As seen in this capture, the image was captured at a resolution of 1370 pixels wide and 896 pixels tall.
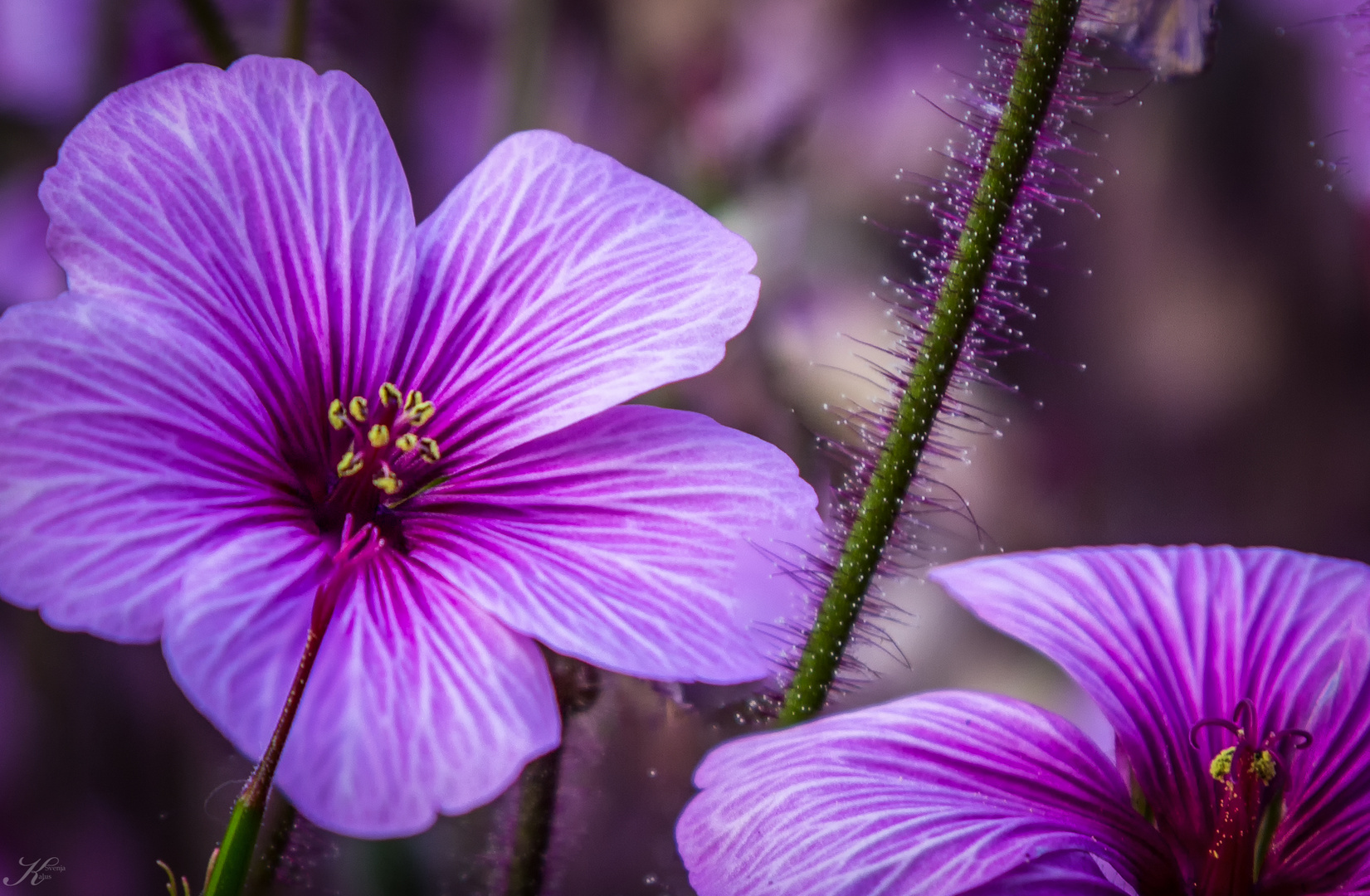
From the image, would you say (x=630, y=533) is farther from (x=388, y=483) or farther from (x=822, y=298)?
(x=822, y=298)

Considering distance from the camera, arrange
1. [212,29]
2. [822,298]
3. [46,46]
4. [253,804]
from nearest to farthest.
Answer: [253,804] → [212,29] → [46,46] → [822,298]

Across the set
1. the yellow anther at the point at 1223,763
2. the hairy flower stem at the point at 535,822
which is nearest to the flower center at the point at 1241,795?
the yellow anther at the point at 1223,763

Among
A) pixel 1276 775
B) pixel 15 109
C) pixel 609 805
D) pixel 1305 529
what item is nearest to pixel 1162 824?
pixel 1276 775

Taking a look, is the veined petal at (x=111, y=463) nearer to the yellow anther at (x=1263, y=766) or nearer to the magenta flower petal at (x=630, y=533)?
the magenta flower petal at (x=630, y=533)

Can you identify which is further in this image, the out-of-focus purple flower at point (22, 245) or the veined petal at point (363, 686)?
the out-of-focus purple flower at point (22, 245)

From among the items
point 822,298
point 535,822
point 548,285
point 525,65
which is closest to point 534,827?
point 535,822

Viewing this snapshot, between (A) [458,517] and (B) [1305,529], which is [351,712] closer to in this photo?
(A) [458,517]

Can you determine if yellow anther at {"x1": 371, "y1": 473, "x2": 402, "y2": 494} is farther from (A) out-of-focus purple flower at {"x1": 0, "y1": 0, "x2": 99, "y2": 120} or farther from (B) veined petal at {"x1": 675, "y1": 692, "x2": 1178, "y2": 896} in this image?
(A) out-of-focus purple flower at {"x1": 0, "y1": 0, "x2": 99, "y2": 120}
